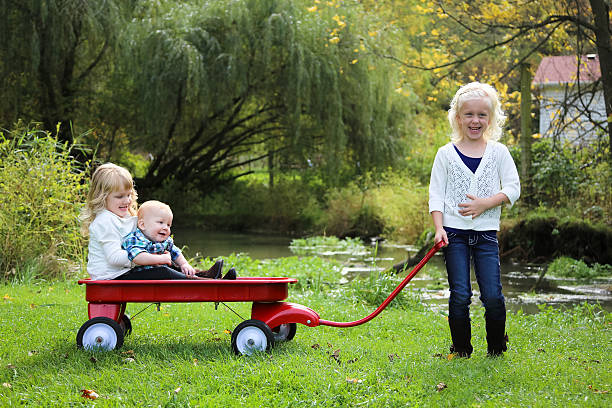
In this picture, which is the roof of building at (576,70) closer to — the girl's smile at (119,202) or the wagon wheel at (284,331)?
the wagon wheel at (284,331)

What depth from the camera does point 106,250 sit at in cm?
412

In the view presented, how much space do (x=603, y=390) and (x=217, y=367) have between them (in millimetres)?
1987

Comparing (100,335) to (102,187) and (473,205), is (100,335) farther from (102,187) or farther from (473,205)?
(473,205)

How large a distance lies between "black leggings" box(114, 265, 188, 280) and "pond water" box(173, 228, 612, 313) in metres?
3.34

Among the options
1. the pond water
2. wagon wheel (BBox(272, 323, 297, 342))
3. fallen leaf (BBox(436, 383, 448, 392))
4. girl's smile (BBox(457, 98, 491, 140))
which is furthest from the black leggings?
the pond water

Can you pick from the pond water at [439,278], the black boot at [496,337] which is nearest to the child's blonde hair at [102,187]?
the black boot at [496,337]

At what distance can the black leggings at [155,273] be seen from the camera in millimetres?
4078

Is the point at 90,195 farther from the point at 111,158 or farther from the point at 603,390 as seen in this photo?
the point at 111,158

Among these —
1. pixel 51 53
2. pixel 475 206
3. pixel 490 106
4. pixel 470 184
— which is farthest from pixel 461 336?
pixel 51 53

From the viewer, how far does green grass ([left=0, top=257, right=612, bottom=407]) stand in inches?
124

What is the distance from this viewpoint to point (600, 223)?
34.4 feet

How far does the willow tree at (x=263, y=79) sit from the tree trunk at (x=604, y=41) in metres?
6.93

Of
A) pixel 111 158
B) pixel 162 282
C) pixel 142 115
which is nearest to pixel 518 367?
pixel 162 282

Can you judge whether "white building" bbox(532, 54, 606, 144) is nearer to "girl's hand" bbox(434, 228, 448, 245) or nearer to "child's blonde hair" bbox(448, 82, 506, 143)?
"child's blonde hair" bbox(448, 82, 506, 143)
